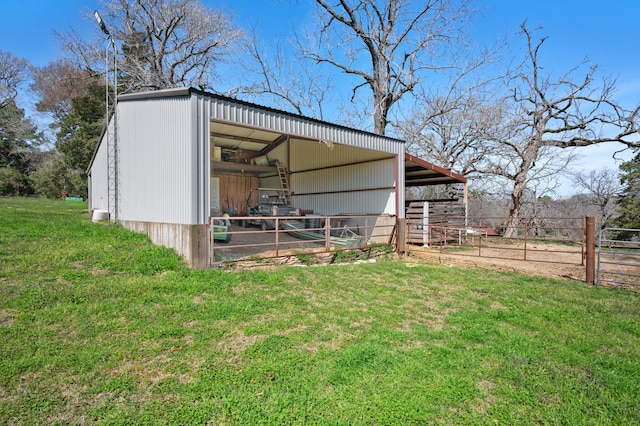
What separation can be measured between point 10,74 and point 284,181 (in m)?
30.8

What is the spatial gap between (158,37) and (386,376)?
24.2 m

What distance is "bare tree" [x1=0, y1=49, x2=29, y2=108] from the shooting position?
2867 cm

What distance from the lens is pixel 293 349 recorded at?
3.49 meters

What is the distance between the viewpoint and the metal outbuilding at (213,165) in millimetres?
6646

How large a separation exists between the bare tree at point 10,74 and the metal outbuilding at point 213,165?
79.6 feet

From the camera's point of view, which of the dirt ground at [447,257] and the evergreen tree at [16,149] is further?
the evergreen tree at [16,149]

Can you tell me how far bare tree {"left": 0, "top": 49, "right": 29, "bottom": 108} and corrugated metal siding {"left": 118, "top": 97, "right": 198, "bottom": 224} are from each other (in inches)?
1202

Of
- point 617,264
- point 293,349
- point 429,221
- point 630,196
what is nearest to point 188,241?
point 293,349

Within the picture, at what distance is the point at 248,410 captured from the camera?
2500 mm

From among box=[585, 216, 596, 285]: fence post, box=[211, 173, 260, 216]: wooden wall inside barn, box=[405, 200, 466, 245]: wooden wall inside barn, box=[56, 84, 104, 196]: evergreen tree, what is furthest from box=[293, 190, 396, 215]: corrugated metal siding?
box=[56, 84, 104, 196]: evergreen tree

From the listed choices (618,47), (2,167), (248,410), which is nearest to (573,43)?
(618,47)

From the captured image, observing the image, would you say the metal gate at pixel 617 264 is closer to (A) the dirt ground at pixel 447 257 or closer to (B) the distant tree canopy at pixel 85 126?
(A) the dirt ground at pixel 447 257

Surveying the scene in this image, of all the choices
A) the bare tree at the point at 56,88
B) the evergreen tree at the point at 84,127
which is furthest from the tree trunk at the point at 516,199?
the bare tree at the point at 56,88

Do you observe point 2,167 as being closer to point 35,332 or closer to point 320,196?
point 320,196
